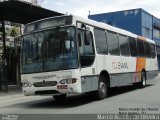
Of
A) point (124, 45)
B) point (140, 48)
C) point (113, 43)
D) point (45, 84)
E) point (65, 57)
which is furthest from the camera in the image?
point (140, 48)

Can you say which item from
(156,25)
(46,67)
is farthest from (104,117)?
(156,25)

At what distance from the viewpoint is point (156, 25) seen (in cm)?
6012

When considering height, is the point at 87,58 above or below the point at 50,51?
below

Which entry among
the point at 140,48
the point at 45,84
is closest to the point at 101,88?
the point at 45,84

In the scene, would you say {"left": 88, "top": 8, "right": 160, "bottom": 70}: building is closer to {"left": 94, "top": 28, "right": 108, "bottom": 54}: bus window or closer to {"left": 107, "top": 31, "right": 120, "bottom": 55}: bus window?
{"left": 107, "top": 31, "right": 120, "bottom": 55}: bus window

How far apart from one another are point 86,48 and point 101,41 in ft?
6.06

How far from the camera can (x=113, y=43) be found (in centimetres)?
1727

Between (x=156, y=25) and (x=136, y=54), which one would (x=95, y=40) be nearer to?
(x=136, y=54)

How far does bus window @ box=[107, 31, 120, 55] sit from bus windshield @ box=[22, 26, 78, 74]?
11.6 ft

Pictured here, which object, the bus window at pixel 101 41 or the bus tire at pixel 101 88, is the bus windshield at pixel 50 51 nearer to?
the bus window at pixel 101 41

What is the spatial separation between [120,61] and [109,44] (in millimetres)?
1553

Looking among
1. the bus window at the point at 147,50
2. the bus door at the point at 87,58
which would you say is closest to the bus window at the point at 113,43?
the bus door at the point at 87,58

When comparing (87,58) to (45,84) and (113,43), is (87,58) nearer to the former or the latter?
(45,84)

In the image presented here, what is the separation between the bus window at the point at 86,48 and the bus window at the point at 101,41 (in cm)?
66
